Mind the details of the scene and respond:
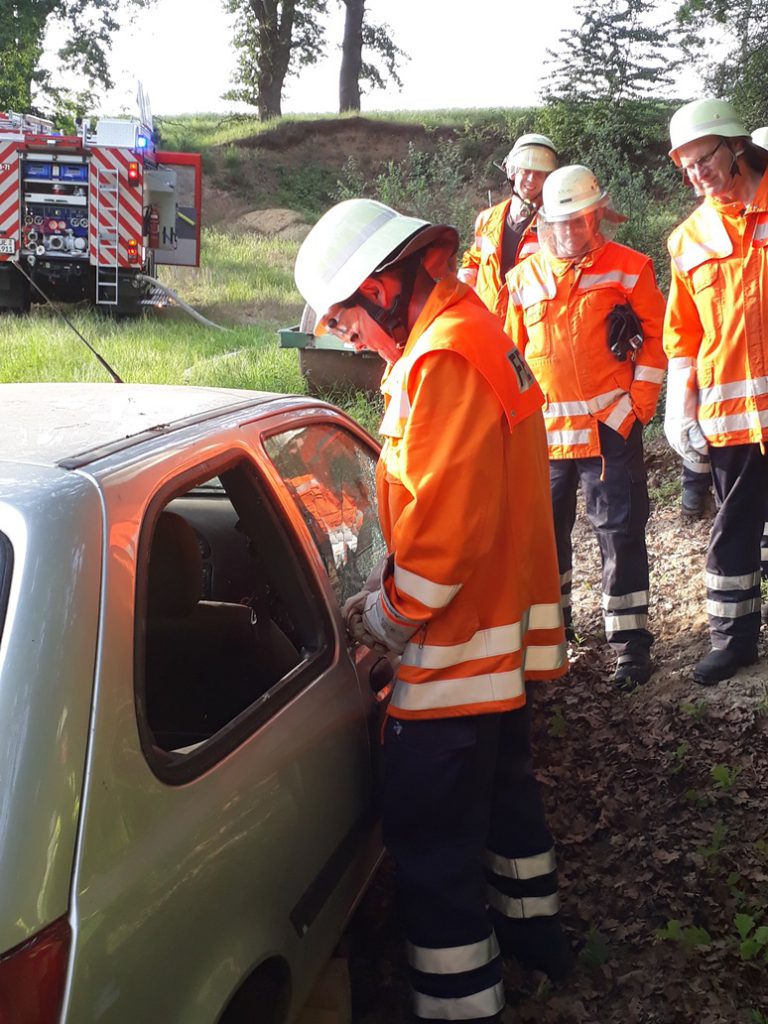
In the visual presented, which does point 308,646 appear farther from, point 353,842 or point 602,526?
point 602,526

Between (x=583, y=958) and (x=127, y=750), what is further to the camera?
(x=583, y=958)

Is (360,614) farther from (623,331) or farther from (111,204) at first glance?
(111,204)

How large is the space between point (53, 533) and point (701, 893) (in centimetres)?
257

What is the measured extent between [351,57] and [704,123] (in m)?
31.9

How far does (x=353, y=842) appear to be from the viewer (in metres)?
2.40

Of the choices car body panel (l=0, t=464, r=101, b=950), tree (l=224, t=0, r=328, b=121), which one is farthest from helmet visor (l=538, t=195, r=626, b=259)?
tree (l=224, t=0, r=328, b=121)

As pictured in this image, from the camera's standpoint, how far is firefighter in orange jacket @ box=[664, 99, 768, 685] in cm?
396

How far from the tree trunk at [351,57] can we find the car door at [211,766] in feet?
108

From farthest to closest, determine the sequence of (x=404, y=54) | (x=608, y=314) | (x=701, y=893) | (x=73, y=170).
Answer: (x=404, y=54) → (x=73, y=170) → (x=608, y=314) → (x=701, y=893)

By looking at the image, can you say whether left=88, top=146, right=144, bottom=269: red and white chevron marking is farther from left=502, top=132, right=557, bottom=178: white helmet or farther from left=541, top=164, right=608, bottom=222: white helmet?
left=541, top=164, right=608, bottom=222: white helmet

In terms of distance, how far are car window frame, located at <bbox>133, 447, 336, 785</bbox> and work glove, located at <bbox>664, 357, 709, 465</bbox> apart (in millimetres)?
2361

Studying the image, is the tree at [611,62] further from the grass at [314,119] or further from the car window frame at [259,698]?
the car window frame at [259,698]

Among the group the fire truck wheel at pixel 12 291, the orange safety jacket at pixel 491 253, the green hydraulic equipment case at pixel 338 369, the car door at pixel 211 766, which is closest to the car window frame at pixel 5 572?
the car door at pixel 211 766

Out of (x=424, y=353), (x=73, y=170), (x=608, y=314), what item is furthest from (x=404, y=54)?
(x=424, y=353)
